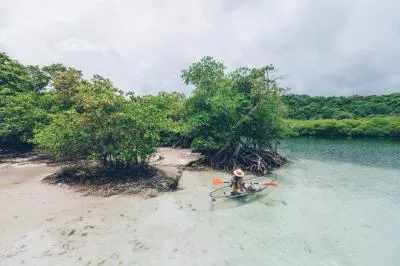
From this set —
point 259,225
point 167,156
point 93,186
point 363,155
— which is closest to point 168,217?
point 259,225

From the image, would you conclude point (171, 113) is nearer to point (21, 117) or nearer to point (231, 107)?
point (231, 107)

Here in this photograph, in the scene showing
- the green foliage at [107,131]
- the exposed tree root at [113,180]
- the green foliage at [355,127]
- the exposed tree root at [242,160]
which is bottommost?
the exposed tree root at [113,180]

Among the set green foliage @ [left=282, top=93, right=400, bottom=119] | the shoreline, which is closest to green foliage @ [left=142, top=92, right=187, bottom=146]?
the shoreline

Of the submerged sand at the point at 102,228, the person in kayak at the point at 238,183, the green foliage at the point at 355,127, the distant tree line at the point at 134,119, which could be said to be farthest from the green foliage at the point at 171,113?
the green foliage at the point at 355,127

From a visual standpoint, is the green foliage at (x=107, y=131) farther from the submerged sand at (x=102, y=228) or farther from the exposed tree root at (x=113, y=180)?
the submerged sand at (x=102, y=228)

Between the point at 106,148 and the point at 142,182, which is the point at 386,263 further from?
the point at 106,148

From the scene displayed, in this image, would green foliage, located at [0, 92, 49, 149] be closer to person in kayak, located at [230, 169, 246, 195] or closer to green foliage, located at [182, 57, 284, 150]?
green foliage, located at [182, 57, 284, 150]
